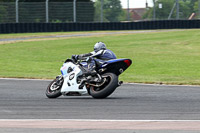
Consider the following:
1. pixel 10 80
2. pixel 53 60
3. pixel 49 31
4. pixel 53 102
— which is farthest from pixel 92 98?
pixel 49 31

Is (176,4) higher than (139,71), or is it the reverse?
(176,4)

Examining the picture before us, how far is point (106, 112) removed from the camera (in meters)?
9.12

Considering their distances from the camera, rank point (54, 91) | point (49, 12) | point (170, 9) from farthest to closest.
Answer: point (49, 12), point (170, 9), point (54, 91)

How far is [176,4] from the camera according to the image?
39375mm

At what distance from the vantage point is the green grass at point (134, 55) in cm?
1819

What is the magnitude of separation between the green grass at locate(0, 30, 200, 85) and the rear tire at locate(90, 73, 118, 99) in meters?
4.96

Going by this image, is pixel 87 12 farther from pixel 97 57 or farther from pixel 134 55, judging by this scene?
pixel 97 57

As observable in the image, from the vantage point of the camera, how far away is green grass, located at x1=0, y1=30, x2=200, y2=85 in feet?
59.7

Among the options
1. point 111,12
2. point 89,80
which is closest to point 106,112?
point 89,80

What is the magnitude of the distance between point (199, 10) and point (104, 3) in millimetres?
7639

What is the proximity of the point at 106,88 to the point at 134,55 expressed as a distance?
15100 mm

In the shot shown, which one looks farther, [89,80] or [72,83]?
[72,83]

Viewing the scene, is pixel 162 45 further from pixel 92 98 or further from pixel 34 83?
pixel 92 98

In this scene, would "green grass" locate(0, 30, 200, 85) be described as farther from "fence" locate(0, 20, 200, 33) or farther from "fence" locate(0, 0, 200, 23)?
"fence" locate(0, 0, 200, 23)
